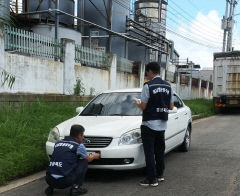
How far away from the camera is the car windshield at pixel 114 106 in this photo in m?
5.60

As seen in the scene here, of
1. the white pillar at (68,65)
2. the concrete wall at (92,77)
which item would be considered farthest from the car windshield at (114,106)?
the concrete wall at (92,77)

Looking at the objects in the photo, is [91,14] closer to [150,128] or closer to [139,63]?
[139,63]

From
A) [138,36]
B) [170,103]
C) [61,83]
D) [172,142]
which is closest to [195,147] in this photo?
[172,142]

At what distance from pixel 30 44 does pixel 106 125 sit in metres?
5.29

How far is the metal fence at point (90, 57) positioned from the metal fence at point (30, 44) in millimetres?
1010

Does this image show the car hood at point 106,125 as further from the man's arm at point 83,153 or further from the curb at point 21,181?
the curb at point 21,181

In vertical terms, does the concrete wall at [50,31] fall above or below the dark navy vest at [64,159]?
above

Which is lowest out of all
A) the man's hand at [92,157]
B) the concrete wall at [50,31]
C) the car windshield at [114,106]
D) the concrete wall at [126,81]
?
the man's hand at [92,157]

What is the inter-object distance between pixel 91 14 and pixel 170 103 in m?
15.5

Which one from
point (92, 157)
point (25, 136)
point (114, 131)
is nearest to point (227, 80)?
point (25, 136)

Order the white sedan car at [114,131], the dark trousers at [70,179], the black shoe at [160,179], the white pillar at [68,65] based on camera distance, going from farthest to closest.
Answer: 1. the white pillar at [68,65]
2. the black shoe at [160,179]
3. the white sedan car at [114,131]
4. the dark trousers at [70,179]

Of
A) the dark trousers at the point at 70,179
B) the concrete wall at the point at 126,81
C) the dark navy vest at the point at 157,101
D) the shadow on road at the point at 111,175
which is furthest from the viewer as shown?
the concrete wall at the point at 126,81

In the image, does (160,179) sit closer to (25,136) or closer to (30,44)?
(25,136)

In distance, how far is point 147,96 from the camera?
4.39 m
